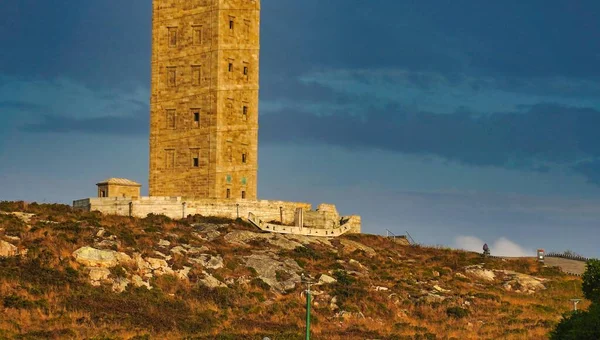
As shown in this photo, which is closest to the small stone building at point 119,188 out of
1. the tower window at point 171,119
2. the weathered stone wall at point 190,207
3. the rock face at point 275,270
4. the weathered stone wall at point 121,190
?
the weathered stone wall at point 121,190

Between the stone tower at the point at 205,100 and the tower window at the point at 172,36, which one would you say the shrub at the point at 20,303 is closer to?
the stone tower at the point at 205,100

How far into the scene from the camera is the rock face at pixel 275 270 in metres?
62.5

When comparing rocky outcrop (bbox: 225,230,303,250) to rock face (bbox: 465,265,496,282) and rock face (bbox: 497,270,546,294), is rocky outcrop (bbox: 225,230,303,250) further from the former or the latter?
rock face (bbox: 497,270,546,294)

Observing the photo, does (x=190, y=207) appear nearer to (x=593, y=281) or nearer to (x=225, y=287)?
(x=225, y=287)

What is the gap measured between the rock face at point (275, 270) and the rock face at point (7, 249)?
14471 millimetres

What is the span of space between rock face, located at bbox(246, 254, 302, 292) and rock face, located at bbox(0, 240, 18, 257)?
570 inches

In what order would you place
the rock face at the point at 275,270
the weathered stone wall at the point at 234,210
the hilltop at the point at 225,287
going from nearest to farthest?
the hilltop at the point at 225,287
the rock face at the point at 275,270
the weathered stone wall at the point at 234,210

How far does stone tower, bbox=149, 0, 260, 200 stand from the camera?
3083 inches

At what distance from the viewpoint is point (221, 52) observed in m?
78.6

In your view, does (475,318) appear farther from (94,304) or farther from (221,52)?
(221,52)

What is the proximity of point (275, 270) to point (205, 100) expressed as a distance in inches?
778

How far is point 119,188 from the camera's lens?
75062 mm

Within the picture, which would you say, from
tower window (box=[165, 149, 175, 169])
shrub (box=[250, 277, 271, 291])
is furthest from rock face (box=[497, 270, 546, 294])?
tower window (box=[165, 149, 175, 169])

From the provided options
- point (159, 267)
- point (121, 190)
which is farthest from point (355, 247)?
point (159, 267)
